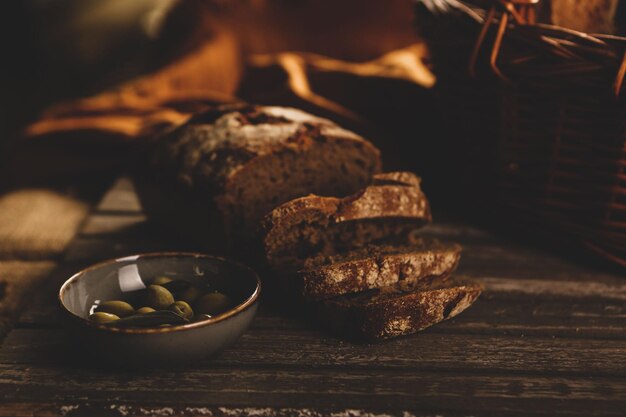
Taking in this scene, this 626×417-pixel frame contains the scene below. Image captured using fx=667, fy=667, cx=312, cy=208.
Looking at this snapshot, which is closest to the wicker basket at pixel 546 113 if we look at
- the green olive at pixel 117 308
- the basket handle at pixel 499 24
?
the basket handle at pixel 499 24

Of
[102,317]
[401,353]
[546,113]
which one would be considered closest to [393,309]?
[401,353]

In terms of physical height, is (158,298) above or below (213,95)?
below

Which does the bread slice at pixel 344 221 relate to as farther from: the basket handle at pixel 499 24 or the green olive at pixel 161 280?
the basket handle at pixel 499 24

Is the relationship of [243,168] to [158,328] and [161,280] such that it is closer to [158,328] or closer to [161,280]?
[161,280]

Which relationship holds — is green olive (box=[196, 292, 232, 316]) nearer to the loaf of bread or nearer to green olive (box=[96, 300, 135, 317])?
green olive (box=[96, 300, 135, 317])

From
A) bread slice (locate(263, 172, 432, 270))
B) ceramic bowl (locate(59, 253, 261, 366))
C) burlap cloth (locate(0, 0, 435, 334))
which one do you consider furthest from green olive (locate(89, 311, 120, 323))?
burlap cloth (locate(0, 0, 435, 334))

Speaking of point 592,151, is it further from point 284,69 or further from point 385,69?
point 284,69

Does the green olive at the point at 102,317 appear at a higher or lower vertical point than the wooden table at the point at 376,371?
higher

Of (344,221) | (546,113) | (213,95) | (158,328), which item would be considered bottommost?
(158,328)
